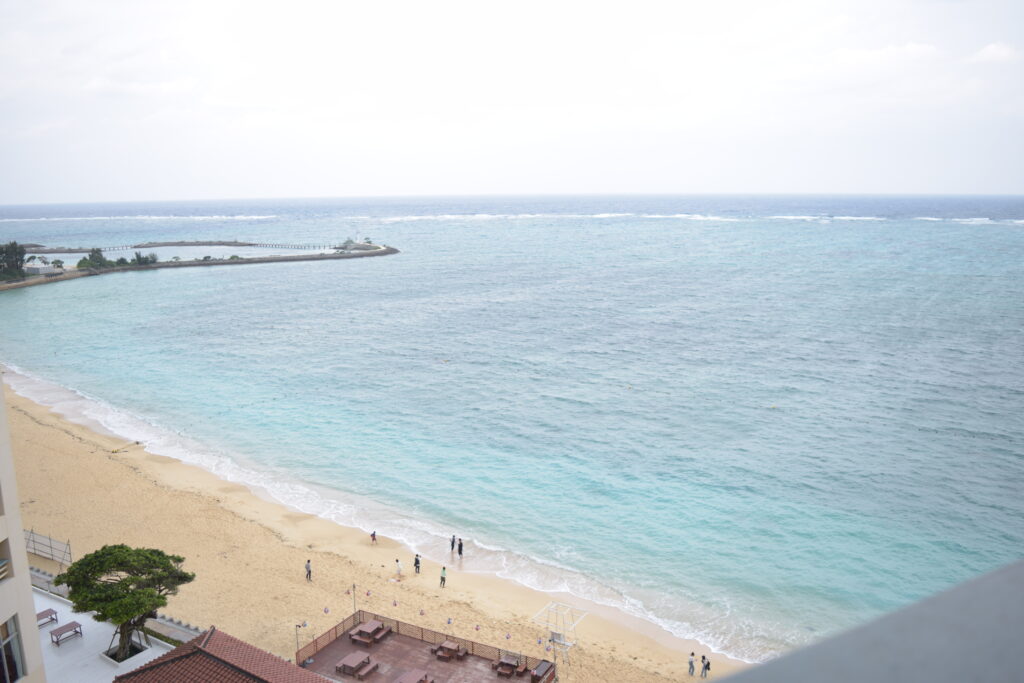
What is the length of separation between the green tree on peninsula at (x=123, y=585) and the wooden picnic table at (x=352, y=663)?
560 cm

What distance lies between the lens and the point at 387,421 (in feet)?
148

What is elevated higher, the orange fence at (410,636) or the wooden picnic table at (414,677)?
the wooden picnic table at (414,677)

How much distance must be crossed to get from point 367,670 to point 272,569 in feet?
33.4

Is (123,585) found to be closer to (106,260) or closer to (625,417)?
(625,417)

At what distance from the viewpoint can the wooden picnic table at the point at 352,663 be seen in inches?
800

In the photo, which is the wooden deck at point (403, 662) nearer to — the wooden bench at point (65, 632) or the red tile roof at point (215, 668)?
the red tile roof at point (215, 668)

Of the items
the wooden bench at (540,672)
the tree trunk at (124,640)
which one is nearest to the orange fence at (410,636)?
the wooden bench at (540,672)

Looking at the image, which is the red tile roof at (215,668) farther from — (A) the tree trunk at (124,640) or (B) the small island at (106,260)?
(B) the small island at (106,260)

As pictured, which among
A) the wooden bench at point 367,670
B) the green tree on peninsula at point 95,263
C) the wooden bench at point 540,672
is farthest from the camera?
the green tree on peninsula at point 95,263

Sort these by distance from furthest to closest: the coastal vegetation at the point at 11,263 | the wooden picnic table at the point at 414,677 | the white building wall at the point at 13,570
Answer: the coastal vegetation at the point at 11,263 < the wooden picnic table at the point at 414,677 < the white building wall at the point at 13,570

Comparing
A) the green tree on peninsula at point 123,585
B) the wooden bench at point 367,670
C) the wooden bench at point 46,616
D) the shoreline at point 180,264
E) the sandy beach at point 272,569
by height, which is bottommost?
the sandy beach at point 272,569

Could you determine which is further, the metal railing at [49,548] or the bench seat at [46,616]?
the metal railing at [49,548]

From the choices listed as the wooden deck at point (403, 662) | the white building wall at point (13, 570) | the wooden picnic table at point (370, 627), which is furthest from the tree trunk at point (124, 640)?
the white building wall at point (13, 570)

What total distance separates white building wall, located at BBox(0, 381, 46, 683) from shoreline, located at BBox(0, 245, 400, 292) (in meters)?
106
